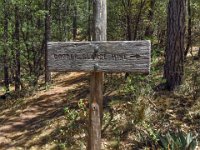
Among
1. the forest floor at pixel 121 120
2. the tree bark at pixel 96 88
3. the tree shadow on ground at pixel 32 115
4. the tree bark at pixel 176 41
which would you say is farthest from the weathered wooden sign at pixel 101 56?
the tree bark at pixel 176 41

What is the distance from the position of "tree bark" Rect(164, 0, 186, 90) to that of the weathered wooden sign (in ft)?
16.2

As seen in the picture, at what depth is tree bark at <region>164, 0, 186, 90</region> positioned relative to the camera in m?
9.12

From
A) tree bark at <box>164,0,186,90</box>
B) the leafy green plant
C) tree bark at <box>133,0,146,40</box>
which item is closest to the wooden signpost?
the leafy green plant

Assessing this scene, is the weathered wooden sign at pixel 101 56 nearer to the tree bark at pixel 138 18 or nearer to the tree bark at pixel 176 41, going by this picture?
the tree bark at pixel 176 41

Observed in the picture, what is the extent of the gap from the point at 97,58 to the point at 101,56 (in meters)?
0.06

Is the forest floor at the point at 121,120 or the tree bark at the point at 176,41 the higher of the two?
the tree bark at the point at 176,41

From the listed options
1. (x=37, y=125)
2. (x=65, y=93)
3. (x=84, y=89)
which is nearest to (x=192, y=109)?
(x=37, y=125)

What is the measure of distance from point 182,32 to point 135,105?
7.80ft

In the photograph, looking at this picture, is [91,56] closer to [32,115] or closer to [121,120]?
[121,120]

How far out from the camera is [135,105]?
336 inches

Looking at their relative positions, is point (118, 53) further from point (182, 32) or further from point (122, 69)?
point (182, 32)

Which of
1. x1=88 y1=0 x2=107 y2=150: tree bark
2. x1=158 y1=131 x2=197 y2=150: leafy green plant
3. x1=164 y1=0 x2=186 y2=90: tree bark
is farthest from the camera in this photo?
x1=164 y1=0 x2=186 y2=90: tree bark

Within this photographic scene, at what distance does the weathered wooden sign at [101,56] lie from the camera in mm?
4430

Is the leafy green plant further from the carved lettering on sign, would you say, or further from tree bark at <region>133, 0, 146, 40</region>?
tree bark at <region>133, 0, 146, 40</region>
